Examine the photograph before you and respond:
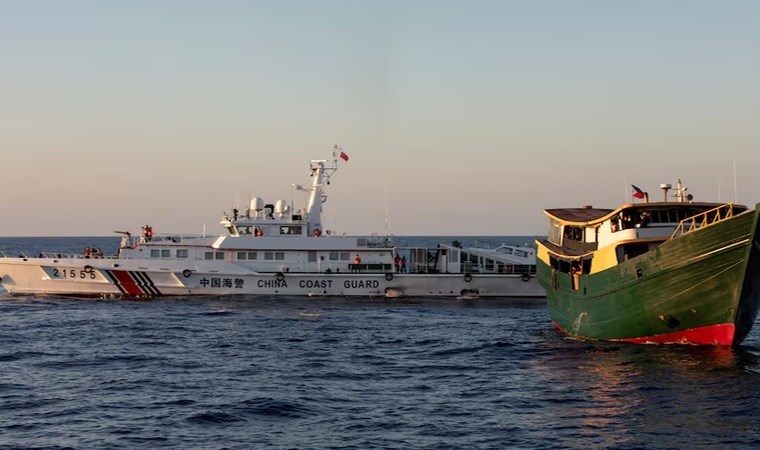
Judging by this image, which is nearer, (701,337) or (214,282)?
(701,337)

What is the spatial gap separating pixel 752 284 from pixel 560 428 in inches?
513

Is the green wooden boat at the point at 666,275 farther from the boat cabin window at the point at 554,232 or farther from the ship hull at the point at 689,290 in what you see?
the boat cabin window at the point at 554,232

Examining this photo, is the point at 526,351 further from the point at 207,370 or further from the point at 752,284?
the point at 207,370

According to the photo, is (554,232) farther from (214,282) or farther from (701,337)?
(214,282)

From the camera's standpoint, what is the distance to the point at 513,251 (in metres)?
62.5

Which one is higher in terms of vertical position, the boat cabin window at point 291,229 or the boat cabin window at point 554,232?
the boat cabin window at point 291,229

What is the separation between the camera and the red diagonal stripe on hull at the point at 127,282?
186 feet

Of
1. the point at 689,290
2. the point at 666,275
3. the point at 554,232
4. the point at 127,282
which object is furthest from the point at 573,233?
the point at 127,282

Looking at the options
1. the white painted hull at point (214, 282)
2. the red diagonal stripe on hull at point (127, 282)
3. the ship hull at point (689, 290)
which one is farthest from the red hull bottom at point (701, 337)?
the red diagonal stripe on hull at point (127, 282)

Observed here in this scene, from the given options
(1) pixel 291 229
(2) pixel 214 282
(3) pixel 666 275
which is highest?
(1) pixel 291 229

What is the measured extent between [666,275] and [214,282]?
113 feet

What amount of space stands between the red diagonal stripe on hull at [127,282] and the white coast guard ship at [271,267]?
0.23 ft

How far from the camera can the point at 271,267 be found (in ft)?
192

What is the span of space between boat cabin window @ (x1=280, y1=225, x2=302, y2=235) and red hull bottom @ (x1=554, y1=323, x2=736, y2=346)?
31.0 metres
